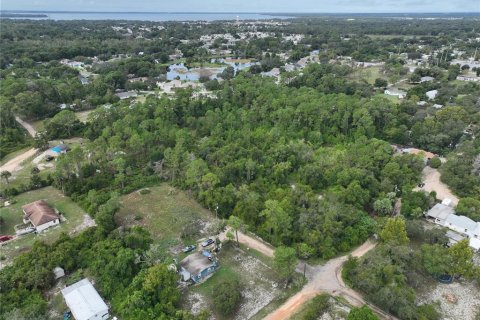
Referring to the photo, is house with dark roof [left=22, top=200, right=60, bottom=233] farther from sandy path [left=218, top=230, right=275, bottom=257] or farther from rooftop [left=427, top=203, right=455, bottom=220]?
rooftop [left=427, top=203, right=455, bottom=220]

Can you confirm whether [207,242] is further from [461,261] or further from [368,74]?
[368,74]

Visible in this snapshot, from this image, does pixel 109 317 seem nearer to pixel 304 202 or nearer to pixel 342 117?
pixel 304 202

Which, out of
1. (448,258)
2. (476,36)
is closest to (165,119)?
(448,258)

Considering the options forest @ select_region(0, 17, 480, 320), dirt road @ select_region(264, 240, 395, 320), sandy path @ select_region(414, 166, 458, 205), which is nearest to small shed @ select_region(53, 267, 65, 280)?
forest @ select_region(0, 17, 480, 320)

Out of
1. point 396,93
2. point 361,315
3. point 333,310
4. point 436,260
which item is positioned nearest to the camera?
point 361,315

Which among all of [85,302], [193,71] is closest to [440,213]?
[85,302]

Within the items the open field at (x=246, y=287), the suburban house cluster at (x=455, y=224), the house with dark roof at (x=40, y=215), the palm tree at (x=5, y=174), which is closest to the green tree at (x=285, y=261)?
the open field at (x=246, y=287)
